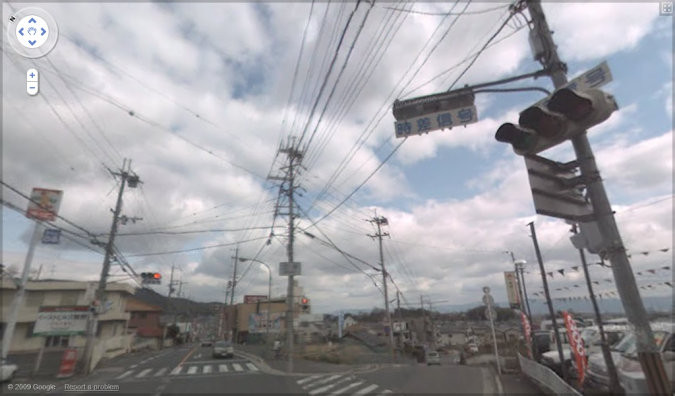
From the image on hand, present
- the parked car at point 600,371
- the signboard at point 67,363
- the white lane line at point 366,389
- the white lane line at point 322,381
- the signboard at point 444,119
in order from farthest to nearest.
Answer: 1. the signboard at point 67,363
2. the white lane line at point 322,381
3. the white lane line at point 366,389
4. the parked car at point 600,371
5. the signboard at point 444,119

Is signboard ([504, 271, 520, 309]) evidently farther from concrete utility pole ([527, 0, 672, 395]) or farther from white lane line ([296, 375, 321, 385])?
concrete utility pole ([527, 0, 672, 395])

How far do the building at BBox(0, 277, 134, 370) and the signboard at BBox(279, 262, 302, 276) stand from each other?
1196cm

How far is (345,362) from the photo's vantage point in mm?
25203

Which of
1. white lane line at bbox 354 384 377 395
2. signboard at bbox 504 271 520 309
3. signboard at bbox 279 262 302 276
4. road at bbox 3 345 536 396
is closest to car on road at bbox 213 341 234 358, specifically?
road at bbox 3 345 536 396

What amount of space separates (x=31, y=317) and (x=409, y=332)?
6487cm

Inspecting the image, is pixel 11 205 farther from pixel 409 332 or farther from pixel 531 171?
pixel 409 332

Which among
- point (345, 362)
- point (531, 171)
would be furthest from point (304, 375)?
point (531, 171)

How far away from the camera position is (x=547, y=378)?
10391 mm

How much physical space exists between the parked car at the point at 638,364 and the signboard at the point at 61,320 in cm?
2563

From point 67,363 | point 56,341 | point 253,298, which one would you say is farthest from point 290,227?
point 253,298

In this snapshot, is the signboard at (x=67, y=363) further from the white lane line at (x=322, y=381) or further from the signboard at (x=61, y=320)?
the white lane line at (x=322, y=381)

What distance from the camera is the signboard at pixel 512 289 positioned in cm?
2731

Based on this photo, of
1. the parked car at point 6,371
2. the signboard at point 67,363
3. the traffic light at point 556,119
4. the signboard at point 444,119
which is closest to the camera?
the traffic light at point 556,119

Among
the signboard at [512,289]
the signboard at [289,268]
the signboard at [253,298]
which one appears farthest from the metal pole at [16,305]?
the signboard at [253,298]
